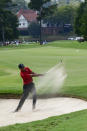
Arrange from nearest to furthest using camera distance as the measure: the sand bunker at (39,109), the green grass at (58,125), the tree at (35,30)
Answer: the green grass at (58,125), the sand bunker at (39,109), the tree at (35,30)

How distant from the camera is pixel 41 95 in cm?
2066

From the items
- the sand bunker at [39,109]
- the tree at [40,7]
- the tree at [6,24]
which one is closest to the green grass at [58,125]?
the sand bunker at [39,109]

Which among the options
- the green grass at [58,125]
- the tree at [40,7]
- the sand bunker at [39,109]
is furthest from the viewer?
the tree at [40,7]

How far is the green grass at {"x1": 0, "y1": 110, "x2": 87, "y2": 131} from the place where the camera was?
41.3 ft

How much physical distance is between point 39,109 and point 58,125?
16.0 ft

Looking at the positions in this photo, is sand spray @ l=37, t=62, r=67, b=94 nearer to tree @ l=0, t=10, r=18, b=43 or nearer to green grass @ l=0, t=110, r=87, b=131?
green grass @ l=0, t=110, r=87, b=131

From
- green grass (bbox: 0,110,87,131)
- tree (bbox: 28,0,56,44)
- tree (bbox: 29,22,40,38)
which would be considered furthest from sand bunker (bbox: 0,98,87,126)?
tree (bbox: 29,22,40,38)

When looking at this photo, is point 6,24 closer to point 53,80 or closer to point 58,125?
point 53,80

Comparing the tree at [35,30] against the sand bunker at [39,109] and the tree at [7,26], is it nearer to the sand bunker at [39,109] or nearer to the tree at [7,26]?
the tree at [7,26]

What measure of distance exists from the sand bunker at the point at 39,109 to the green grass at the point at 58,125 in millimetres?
1491

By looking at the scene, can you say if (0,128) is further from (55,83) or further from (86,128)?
(55,83)

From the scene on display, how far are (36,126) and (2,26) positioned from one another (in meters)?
119

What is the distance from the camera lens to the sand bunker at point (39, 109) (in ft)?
52.8

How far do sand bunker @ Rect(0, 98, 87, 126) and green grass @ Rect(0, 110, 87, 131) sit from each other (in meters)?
1.49
